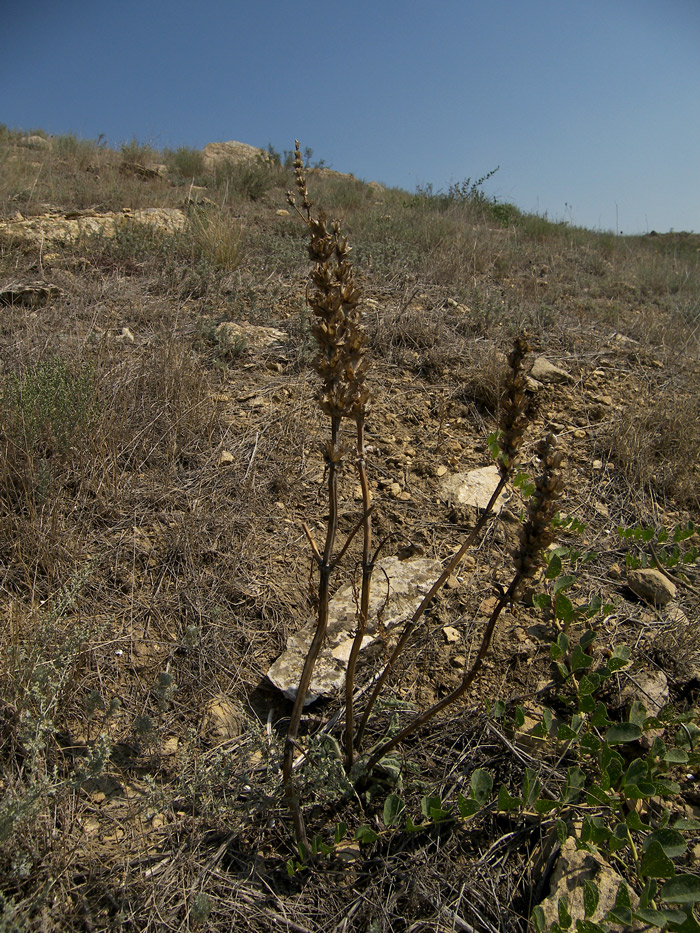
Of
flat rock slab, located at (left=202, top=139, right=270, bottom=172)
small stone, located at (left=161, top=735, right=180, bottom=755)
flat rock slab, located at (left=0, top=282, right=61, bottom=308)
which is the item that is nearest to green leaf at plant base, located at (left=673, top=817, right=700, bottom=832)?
small stone, located at (left=161, top=735, right=180, bottom=755)

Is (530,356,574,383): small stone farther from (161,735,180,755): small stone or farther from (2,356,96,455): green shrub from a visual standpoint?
(161,735,180,755): small stone

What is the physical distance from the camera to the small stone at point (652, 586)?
7.13 ft

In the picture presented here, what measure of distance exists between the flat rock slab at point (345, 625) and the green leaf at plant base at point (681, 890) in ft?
2.84

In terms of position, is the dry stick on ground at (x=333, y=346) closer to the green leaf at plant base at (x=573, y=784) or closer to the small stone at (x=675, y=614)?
the green leaf at plant base at (x=573, y=784)

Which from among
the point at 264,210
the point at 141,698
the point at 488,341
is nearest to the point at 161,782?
the point at 141,698

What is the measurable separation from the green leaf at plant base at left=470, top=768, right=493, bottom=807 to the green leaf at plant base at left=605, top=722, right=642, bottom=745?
1.15 ft

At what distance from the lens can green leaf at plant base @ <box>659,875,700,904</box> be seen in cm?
114

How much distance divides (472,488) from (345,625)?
99 centimetres

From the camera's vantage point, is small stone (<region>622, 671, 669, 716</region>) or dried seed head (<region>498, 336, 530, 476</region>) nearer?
dried seed head (<region>498, 336, 530, 476</region>)

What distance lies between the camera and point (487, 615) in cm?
210

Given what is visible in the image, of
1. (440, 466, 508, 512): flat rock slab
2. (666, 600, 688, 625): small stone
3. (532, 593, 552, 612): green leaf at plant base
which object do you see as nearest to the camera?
(532, 593, 552, 612): green leaf at plant base

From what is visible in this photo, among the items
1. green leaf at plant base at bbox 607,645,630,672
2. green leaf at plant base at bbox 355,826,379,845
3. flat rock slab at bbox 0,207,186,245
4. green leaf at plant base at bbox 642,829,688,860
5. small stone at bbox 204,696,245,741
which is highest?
flat rock slab at bbox 0,207,186,245

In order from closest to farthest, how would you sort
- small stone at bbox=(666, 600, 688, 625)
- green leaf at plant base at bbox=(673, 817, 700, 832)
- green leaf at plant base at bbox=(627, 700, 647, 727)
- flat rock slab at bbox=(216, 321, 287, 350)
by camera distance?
green leaf at plant base at bbox=(673, 817, 700, 832) < green leaf at plant base at bbox=(627, 700, 647, 727) < small stone at bbox=(666, 600, 688, 625) < flat rock slab at bbox=(216, 321, 287, 350)

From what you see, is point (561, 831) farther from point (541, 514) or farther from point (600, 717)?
point (541, 514)
